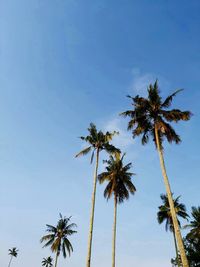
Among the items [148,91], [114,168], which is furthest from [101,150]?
[148,91]

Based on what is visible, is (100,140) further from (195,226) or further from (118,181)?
(195,226)

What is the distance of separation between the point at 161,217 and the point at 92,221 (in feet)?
82.7

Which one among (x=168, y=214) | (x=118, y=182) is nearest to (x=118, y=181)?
(x=118, y=182)

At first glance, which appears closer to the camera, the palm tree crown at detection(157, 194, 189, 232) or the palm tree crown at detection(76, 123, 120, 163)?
the palm tree crown at detection(76, 123, 120, 163)

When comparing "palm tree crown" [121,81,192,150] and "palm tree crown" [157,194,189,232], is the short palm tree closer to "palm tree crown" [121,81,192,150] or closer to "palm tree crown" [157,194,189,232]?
"palm tree crown" [157,194,189,232]

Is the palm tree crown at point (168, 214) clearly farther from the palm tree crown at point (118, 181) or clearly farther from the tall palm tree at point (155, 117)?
the tall palm tree at point (155, 117)

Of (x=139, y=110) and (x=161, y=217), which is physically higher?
(x=161, y=217)

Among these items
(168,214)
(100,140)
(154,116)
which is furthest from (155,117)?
(168,214)

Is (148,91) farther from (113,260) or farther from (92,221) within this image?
(113,260)

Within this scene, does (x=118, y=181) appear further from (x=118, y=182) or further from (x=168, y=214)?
(x=168, y=214)

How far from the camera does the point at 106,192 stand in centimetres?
3681

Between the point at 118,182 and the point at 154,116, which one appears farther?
the point at 118,182

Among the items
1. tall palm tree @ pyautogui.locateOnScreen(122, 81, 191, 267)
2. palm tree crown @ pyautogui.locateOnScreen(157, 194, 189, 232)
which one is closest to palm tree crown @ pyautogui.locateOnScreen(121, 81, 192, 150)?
tall palm tree @ pyautogui.locateOnScreen(122, 81, 191, 267)

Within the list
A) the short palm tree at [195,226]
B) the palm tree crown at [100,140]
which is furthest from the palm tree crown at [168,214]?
the palm tree crown at [100,140]
